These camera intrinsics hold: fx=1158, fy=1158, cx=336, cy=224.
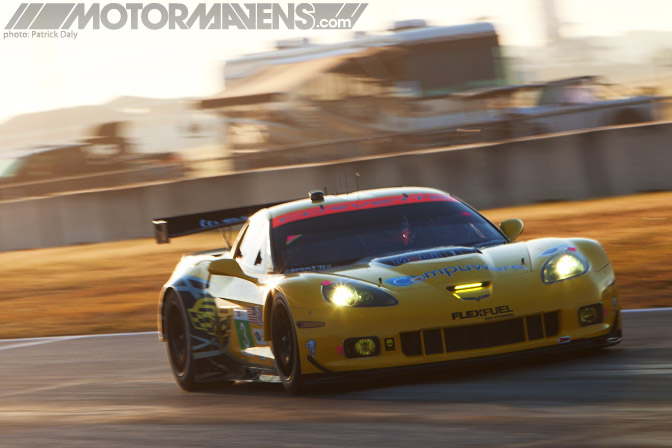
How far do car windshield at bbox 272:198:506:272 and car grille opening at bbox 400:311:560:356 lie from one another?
95 centimetres

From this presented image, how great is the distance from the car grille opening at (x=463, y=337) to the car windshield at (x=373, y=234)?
3.12ft

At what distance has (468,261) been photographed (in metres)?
6.29

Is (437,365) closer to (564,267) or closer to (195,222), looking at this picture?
(564,267)

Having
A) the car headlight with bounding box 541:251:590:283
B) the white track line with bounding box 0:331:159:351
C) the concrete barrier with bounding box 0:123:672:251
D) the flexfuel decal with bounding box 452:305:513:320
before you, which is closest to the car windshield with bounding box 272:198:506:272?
the car headlight with bounding box 541:251:590:283

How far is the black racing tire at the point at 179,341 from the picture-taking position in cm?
770

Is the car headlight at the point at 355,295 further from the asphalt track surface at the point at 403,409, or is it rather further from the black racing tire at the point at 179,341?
the black racing tire at the point at 179,341

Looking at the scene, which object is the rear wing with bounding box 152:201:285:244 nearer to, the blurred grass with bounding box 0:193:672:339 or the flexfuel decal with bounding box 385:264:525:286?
the flexfuel decal with bounding box 385:264:525:286

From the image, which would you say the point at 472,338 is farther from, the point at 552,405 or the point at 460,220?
the point at 460,220

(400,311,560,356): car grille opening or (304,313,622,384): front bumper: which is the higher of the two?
(400,311,560,356): car grille opening

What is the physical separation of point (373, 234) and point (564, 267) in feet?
4.23

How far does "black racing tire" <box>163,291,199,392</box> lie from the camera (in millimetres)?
7703

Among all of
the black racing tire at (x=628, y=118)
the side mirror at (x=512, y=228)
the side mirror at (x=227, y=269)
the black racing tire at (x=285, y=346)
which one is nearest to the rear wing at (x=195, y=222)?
the side mirror at (x=227, y=269)

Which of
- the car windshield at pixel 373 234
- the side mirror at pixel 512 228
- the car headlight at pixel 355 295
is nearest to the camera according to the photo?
the car headlight at pixel 355 295

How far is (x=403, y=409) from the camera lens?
539 centimetres
